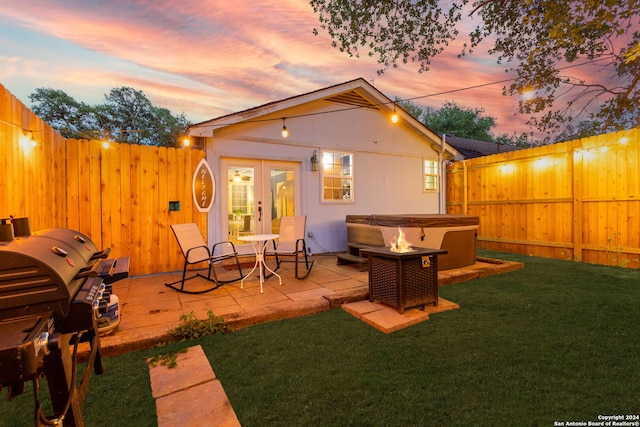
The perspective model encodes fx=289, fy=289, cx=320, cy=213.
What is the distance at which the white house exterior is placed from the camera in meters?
5.89

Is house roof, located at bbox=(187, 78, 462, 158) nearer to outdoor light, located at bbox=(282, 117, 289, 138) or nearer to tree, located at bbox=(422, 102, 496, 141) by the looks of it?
outdoor light, located at bbox=(282, 117, 289, 138)

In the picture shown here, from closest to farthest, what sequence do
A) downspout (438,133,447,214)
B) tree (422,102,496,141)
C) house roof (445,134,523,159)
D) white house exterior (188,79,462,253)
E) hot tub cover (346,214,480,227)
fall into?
hot tub cover (346,214,480,227), white house exterior (188,79,462,253), downspout (438,133,447,214), house roof (445,134,523,159), tree (422,102,496,141)

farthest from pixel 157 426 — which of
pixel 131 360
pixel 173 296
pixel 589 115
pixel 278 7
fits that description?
pixel 589 115

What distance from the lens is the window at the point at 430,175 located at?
8594mm

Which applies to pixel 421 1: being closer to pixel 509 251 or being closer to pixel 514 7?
pixel 514 7

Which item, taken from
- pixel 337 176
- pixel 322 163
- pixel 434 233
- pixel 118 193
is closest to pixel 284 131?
pixel 322 163

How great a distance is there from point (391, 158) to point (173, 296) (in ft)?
20.5

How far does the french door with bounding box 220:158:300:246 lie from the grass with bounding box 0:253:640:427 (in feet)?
11.0

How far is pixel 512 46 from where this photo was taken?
6.29m

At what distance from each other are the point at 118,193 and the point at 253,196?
93.2 inches

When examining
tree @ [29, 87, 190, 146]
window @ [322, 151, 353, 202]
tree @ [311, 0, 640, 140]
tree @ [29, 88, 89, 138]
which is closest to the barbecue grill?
window @ [322, 151, 353, 202]

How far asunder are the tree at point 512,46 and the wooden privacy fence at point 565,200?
0.73m

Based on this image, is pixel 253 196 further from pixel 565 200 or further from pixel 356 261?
pixel 565 200

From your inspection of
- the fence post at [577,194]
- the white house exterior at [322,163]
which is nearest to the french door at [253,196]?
the white house exterior at [322,163]
